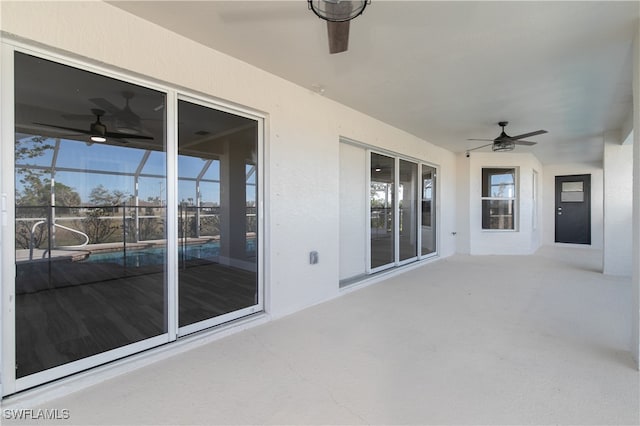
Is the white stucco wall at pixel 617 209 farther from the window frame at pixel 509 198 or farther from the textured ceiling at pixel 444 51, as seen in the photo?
the window frame at pixel 509 198

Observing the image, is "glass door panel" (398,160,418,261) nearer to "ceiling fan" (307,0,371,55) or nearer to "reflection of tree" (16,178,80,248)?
"ceiling fan" (307,0,371,55)

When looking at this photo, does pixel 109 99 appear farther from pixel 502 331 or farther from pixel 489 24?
pixel 502 331

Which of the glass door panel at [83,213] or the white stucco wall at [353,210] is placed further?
the white stucco wall at [353,210]

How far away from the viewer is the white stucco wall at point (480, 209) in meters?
6.88

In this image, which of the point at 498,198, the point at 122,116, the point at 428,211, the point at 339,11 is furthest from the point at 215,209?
the point at 498,198

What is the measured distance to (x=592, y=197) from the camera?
27.5 feet

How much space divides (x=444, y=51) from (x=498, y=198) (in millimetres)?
5778

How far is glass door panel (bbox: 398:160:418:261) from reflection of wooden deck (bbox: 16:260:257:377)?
123 inches

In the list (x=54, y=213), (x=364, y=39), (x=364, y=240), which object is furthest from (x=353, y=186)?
(x=54, y=213)

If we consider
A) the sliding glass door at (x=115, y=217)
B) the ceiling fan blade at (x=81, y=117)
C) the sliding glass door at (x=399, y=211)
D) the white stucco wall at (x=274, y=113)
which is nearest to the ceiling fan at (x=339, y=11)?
the white stucco wall at (x=274, y=113)

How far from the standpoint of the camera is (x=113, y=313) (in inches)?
112

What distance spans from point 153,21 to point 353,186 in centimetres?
298

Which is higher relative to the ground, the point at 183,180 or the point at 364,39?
the point at 364,39

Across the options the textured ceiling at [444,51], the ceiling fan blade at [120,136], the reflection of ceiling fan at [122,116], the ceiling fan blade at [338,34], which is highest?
the textured ceiling at [444,51]
